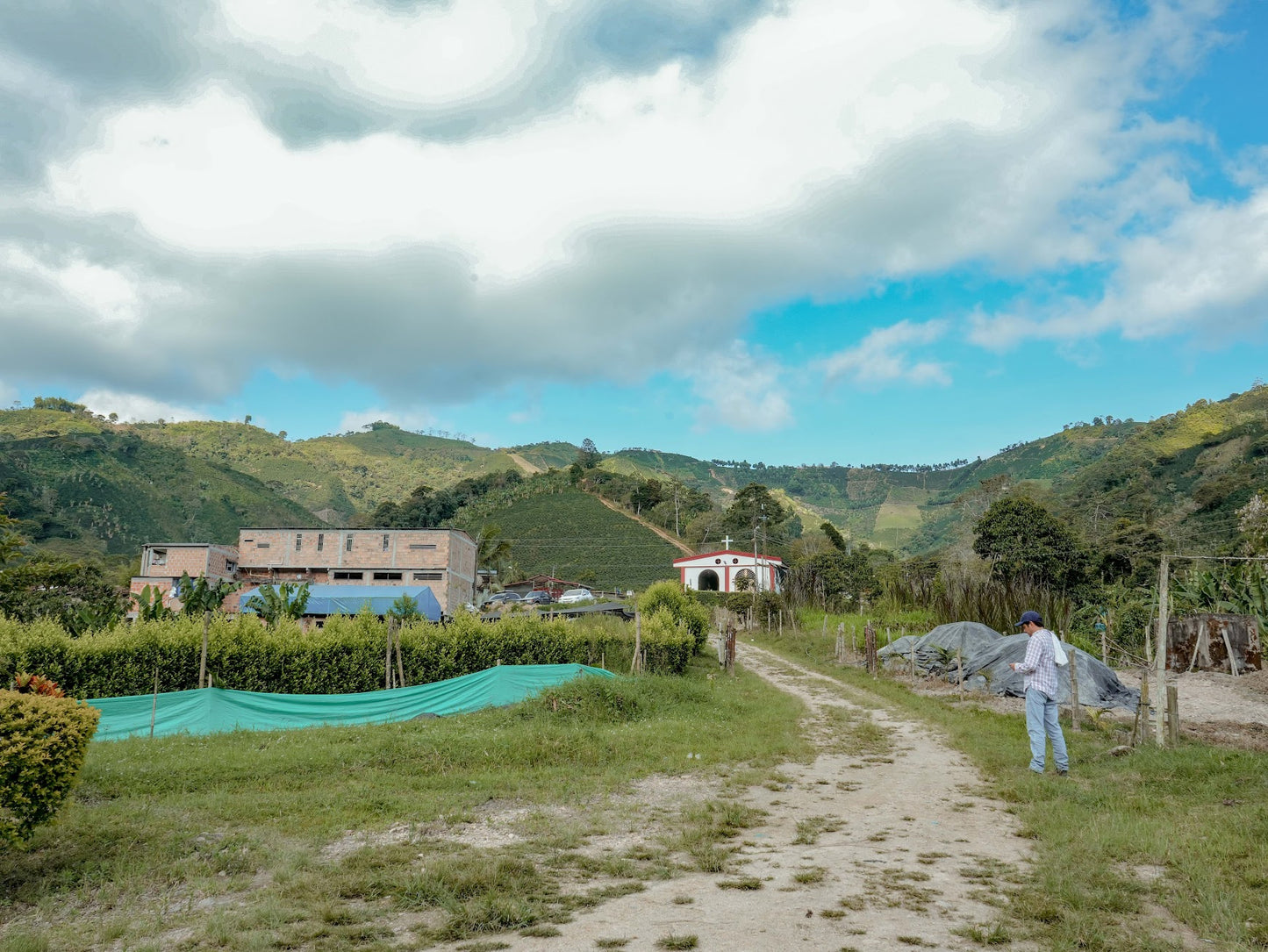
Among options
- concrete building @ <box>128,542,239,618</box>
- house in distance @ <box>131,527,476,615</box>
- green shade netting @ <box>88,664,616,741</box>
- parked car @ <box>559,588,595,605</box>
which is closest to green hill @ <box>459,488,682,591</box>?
parked car @ <box>559,588,595,605</box>

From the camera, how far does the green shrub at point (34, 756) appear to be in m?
5.48

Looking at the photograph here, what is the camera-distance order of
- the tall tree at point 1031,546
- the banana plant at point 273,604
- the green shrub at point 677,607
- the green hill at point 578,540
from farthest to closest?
the green hill at point 578,540
the tall tree at point 1031,546
the green shrub at point 677,607
the banana plant at point 273,604

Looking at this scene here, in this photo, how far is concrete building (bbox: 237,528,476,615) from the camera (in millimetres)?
58625

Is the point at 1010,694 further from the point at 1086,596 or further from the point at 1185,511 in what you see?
the point at 1185,511

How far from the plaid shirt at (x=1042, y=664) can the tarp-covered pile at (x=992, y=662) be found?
2597 millimetres

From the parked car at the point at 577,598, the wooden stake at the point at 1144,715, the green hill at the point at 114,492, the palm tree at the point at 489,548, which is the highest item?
the green hill at the point at 114,492

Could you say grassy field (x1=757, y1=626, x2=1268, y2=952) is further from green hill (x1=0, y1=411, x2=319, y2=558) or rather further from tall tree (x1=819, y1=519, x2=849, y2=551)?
green hill (x1=0, y1=411, x2=319, y2=558)

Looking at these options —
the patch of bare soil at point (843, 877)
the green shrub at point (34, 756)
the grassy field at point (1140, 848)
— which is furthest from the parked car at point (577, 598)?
the green shrub at point (34, 756)

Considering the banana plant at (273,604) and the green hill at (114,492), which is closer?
the banana plant at (273,604)

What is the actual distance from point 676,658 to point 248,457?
160394 millimetres

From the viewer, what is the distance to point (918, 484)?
176 metres

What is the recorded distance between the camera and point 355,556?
201 ft

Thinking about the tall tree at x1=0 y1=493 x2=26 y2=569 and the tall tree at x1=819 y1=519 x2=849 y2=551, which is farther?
the tall tree at x1=819 y1=519 x2=849 y2=551

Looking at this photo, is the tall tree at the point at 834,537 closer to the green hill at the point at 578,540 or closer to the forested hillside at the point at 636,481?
the forested hillside at the point at 636,481
